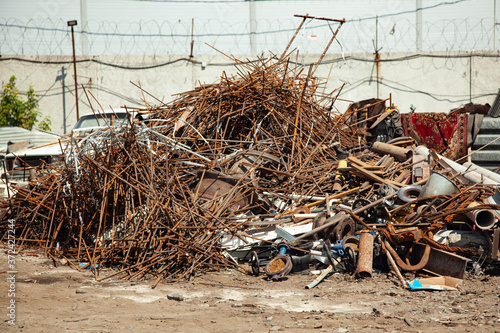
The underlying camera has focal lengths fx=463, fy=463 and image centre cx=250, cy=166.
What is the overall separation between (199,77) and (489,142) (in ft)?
28.5

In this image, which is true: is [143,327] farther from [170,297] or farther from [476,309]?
[476,309]

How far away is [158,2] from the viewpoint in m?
16.4

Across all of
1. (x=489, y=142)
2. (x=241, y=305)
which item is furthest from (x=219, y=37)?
(x=241, y=305)

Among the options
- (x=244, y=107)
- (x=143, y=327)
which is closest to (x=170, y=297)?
(x=143, y=327)

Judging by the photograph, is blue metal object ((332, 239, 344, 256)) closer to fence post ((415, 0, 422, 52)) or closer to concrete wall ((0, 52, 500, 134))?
concrete wall ((0, 52, 500, 134))

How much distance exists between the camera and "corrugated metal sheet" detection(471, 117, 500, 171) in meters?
8.25

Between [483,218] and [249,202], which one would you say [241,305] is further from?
[483,218]

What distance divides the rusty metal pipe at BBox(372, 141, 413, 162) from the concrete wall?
711 cm

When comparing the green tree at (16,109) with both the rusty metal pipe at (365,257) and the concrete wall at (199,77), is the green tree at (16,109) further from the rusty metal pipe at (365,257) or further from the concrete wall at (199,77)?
the rusty metal pipe at (365,257)

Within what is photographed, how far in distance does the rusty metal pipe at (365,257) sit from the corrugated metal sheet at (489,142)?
15.5 ft

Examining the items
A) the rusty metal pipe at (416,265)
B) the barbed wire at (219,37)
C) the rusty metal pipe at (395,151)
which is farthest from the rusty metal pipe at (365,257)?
→ the barbed wire at (219,37)

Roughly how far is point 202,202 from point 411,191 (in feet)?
8.33

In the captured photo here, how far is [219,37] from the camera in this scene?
50.1 feet

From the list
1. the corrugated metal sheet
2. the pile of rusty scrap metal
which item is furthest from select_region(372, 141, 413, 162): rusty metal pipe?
the corrugated metal sheet
